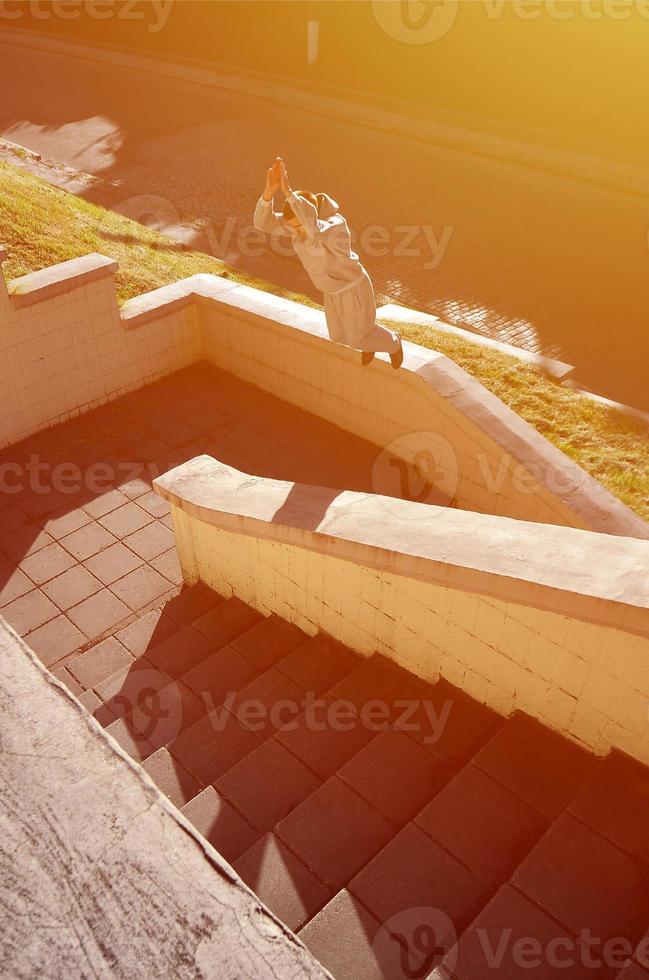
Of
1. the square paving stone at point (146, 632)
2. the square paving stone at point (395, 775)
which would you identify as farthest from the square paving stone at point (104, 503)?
the square paving stone at point (395, 775)

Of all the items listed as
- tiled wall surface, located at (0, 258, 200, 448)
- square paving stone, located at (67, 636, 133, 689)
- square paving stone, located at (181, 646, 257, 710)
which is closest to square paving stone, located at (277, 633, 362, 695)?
square paving stone, located at (181, 646, 257, 710)

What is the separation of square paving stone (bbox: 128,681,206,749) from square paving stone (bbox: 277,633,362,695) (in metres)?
0.59

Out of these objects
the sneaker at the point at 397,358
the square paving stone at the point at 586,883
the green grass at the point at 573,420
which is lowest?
the green grass at the point at 573,420

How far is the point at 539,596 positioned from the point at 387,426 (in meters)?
3.88

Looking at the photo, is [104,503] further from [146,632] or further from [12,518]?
[146,632]

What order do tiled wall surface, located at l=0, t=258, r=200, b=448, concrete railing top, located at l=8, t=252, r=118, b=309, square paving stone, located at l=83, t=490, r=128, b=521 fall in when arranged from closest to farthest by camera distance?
square paving stone, located at l=83, t=490, r=128, b=521, concrete railing top, located at l=8, t=252, r=118, b=309, tiled wall surface, located at l=0, t=258, r=200, b=448

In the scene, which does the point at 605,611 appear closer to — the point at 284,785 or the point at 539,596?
the point at 539,596

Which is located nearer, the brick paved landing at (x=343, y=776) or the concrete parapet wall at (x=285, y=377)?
the brick paved landing at (x=343, y=776)

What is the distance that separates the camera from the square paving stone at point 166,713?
4.44 meters

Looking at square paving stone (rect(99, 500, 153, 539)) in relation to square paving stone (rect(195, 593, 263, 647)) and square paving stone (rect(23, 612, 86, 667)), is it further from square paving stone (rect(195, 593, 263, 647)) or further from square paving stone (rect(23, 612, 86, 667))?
square paving stone (rect(195, 593, 263, 647))

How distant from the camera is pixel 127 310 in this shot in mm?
7750

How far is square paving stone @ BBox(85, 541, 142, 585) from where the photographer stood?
5969 millimetres

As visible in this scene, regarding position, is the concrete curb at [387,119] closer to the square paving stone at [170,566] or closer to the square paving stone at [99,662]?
the square paving stone at [170,566]

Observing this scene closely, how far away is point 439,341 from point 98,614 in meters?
5.74
